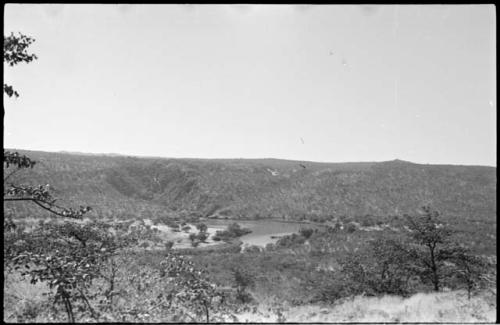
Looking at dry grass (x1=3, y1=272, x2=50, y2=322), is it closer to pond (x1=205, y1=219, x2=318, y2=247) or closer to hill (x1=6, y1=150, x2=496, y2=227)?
pond (x1=205, y1=219, x2=318, y2=247)

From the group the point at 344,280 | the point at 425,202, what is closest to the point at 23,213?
the point at 344,280

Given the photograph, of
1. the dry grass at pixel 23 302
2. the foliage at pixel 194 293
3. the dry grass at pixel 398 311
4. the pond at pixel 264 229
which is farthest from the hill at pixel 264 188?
the foliage at pixel 194 293

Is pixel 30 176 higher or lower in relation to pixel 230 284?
higher

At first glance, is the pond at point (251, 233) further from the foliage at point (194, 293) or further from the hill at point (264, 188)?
the foliage at point (194, 293)

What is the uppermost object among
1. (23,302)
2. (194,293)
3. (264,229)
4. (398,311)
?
(194,293)

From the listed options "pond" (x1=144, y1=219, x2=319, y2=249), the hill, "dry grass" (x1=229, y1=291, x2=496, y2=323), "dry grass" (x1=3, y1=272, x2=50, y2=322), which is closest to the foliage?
"dry grass" (x1=229, y1=291, x2=496, y2=323)

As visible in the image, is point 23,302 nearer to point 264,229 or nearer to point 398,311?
point 398,311

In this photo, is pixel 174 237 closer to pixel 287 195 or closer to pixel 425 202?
pixel 287 195

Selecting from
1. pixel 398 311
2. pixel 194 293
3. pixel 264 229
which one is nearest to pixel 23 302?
pixel 194 293
